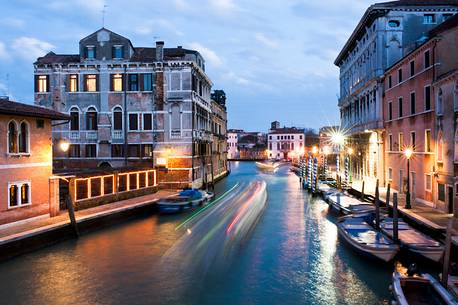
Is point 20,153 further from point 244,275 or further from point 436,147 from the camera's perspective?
point 436,147

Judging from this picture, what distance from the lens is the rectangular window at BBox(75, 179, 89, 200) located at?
2294 centimetres

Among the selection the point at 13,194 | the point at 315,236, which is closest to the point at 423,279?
the point at 315,236

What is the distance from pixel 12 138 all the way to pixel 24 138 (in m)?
0.75

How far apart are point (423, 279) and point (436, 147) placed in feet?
37.9

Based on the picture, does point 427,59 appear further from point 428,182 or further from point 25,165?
point 25,165

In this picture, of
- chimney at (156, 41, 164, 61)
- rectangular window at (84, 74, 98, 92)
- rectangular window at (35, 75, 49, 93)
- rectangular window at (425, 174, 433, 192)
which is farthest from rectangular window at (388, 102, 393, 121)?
rectangular window at (35, 75, 49, 93)

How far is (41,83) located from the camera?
33250 millimetres

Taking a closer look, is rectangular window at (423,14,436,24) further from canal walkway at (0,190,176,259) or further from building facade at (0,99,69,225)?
building facade at (0,99,69,225)

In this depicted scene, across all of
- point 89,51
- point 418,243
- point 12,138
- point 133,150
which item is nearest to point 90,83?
point 89,51

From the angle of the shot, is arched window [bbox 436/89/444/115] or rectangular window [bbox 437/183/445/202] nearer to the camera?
rectangular window [bbox 437/183/445/202]

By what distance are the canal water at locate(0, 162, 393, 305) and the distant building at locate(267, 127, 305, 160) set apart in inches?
3615

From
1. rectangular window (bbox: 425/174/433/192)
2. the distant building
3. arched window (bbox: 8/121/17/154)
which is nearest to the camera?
arched window (bbox: 8/121/17/154)

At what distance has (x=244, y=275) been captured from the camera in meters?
14.7

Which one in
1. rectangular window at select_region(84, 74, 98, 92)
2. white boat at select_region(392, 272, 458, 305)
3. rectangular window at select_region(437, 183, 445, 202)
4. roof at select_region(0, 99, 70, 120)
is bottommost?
white boat at select_region(392, 272, 458, 305)
